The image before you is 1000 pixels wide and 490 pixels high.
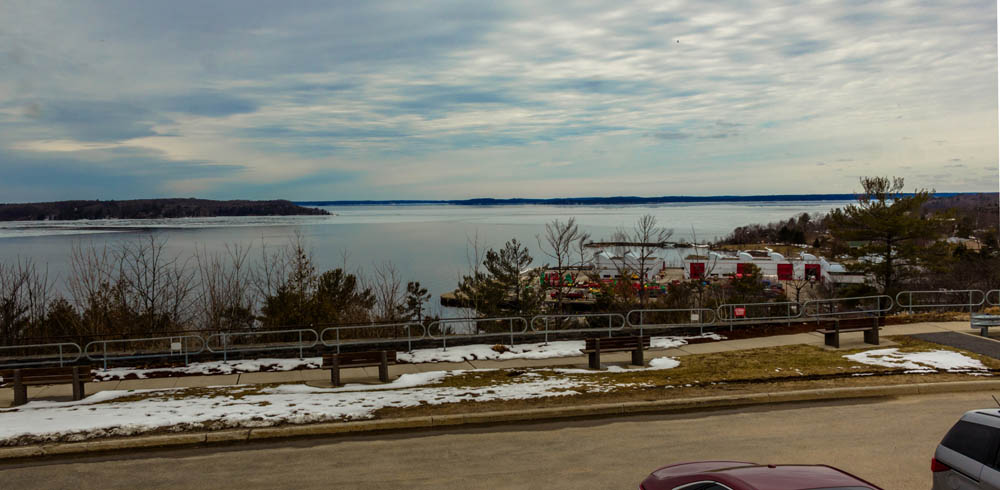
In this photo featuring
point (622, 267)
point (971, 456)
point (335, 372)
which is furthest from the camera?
point (622, 267)

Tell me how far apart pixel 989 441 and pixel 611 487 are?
3.49 metres

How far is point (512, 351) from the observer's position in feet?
51.2

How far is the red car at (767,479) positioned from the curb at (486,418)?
4.88m

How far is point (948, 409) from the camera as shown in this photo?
33.2 ft

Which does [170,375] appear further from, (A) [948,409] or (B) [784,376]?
(A) [948,409]

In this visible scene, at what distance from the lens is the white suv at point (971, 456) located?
5086 millimetres

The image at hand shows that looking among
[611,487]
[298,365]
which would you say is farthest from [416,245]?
[611,487]

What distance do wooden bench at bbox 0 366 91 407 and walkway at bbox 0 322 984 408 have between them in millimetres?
317

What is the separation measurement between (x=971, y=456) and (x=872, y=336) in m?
11.3

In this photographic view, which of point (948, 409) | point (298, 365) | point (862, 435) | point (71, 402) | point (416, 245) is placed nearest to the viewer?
point (862, 435)

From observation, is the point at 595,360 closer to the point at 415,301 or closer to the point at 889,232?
the point at 415,301

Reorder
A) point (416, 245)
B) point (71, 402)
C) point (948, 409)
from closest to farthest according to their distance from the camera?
point (948, 409), point (71, 402), point (416, 245)

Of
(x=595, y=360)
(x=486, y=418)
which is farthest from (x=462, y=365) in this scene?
(x=486, y=418)

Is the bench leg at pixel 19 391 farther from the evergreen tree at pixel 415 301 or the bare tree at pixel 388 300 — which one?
the evergreen tree at pixel 415 301
